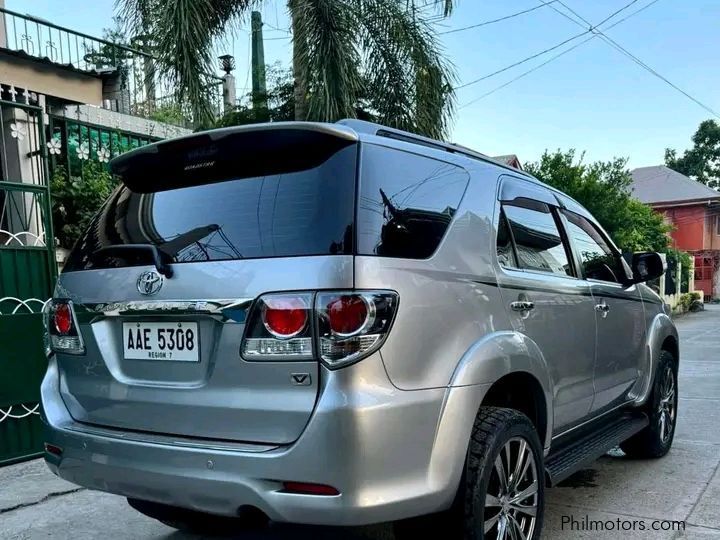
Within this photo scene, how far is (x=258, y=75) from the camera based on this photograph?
33.9ft

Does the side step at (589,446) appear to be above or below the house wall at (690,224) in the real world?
below

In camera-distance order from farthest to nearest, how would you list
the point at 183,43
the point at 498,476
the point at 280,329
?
the point at 183,43, the point at 498,476, the point at 280,329

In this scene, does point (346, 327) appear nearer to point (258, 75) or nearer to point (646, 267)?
point (646, 267)

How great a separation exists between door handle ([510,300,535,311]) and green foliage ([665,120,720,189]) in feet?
155

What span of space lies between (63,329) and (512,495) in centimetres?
197

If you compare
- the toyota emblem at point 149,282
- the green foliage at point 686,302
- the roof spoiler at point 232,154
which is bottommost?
the green foliage at point 686,302

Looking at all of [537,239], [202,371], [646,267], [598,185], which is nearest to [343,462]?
[202,371]

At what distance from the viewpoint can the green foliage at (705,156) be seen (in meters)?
44.1

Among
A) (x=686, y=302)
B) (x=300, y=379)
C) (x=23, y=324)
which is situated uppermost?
(x=300, y=379)

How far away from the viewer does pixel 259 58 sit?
37.6 feet

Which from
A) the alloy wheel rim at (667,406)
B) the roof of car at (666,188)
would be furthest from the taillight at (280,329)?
the roof of car at (666,188)

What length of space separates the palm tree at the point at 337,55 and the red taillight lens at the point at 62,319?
5.35 m

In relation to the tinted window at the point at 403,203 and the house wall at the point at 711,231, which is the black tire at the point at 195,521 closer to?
the tinted window at the point at 403,203

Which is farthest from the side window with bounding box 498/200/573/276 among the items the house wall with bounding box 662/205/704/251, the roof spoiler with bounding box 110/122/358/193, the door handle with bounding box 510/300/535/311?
the house wall with bounding box 662/205/704/251
